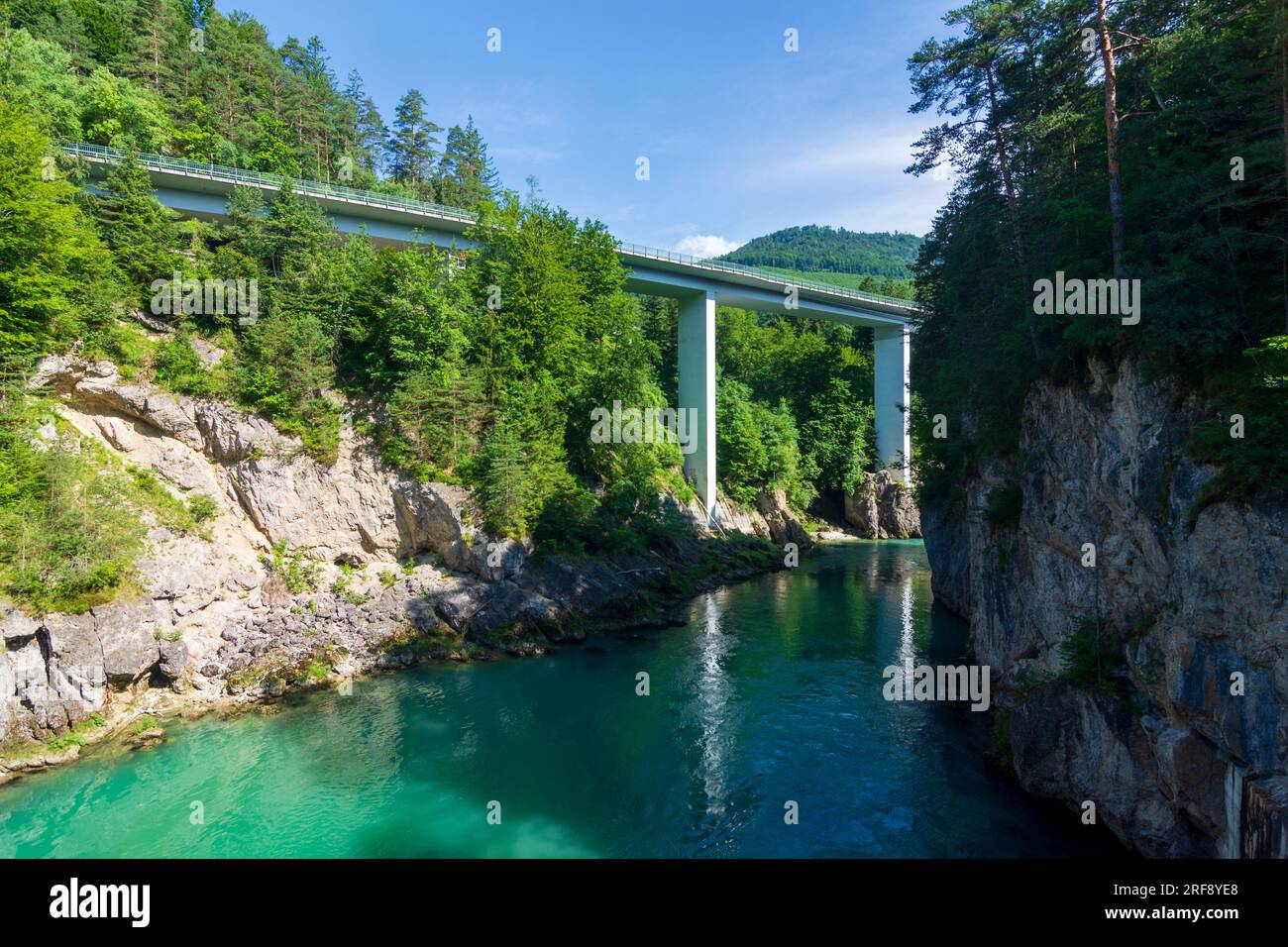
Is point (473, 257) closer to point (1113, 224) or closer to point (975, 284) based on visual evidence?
point (975, 284)

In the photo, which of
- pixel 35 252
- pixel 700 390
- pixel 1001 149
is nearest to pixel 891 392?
pixel 700 390

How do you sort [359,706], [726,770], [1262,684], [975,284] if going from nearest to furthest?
1. [1262,684]
2. [726,770]
3. [359,706]
4. [975,284]

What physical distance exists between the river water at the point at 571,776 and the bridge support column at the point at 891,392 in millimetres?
29065

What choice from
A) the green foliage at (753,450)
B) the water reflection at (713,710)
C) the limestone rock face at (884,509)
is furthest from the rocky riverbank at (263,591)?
the limestone rock face at (884,509)

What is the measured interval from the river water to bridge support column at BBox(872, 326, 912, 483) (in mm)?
29065

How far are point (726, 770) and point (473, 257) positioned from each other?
21894 millimetres

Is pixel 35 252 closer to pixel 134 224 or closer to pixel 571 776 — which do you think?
pixel 134 224

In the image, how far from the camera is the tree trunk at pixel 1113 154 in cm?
989

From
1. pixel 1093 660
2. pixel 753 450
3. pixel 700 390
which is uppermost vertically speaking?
pixel 700 390

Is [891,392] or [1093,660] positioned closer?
[1093,660]

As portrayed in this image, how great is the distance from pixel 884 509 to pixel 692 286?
21.4 metres

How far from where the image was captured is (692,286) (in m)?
35.7
